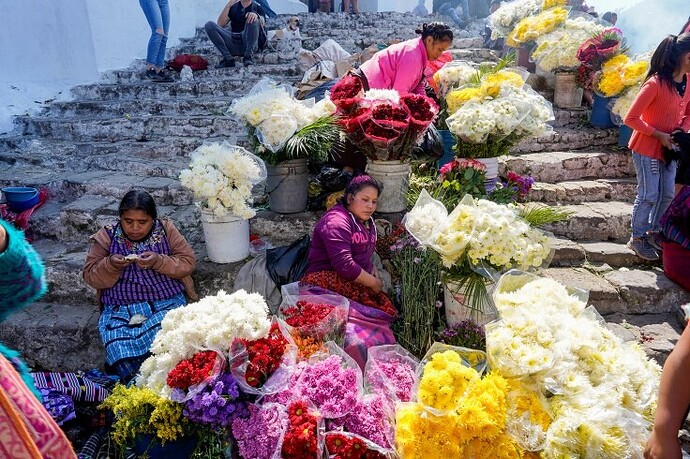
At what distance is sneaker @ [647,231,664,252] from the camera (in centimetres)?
381

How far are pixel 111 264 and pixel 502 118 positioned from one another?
9.69ft

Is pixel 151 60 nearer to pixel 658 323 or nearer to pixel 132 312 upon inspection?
pixel 132 312

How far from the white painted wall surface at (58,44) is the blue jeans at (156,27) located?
2.22 ft

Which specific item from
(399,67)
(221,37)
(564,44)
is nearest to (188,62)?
(221,37)

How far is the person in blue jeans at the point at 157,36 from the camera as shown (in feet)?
22.1

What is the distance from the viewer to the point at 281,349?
7.22ft

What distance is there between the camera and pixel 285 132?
3.48 m

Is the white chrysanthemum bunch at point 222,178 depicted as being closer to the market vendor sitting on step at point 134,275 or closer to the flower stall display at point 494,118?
the market vendor sitting on step at point 134,275

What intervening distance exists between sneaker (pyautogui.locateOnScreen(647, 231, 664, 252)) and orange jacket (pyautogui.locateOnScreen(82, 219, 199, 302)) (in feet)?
12.1

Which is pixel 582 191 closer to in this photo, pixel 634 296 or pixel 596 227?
pixel 596 227

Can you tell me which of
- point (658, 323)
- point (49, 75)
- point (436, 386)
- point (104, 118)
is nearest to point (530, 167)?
point (658, 323)

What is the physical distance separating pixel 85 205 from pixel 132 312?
160cm

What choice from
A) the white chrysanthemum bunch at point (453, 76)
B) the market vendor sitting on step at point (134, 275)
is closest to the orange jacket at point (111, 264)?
the market vendor sitting on step at point (134, 275)

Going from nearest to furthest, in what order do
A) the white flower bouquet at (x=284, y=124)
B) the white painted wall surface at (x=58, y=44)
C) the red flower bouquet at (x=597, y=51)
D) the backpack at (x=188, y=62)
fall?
the white flower bouquet at (x=284, y=124)
the red flower bouquet at (x=597, y=51)
the white painted wall surface at (x=58, y=44)
the backpack at (x=188, y=62)
